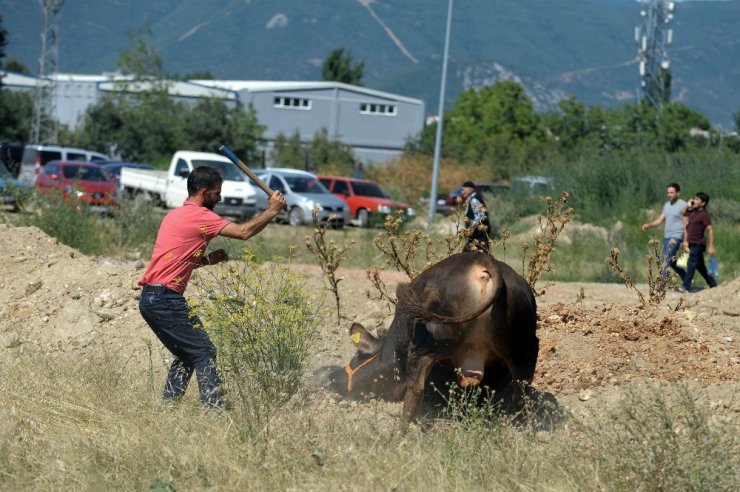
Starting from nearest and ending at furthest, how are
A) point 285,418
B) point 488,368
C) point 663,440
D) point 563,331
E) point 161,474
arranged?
point 663,440 < point 161,474 < point 285,418 < point 488,368 < point 563,331

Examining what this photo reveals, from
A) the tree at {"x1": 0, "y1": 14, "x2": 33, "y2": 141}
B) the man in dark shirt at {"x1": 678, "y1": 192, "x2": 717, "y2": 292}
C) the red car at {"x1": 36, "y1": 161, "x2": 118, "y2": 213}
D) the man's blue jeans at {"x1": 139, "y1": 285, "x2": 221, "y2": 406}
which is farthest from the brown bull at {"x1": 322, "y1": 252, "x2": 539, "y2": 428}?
the tree at {"x1": 0, "y1": 14, "x2": 33, "y2": 141}

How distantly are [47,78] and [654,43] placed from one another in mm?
36202

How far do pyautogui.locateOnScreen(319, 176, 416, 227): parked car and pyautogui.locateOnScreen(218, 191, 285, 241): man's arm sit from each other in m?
25.8

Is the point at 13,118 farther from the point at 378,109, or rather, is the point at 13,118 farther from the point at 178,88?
the point at 378,109

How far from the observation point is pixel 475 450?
6.48 m

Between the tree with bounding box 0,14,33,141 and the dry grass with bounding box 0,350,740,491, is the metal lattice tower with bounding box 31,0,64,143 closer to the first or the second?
the tree with bounding box 0,14,33,141

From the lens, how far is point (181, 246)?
25.6ft

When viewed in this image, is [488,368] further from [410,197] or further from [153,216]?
[410,197]

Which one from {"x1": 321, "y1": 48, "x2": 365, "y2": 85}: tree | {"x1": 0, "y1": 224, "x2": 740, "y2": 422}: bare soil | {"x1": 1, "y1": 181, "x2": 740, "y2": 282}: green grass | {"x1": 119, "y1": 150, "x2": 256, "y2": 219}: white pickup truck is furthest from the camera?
{"x1": 321, "y1": 48, "x2": 365, "y2": 85}: tree

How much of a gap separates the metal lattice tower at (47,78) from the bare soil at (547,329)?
48.9m

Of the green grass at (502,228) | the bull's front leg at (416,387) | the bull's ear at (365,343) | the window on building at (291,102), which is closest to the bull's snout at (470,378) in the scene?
the bull's front leg at (416,387)

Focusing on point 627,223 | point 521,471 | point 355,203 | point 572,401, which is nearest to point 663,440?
point 521,471

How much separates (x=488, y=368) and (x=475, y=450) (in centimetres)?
117

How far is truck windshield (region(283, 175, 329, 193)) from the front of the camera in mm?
34531
